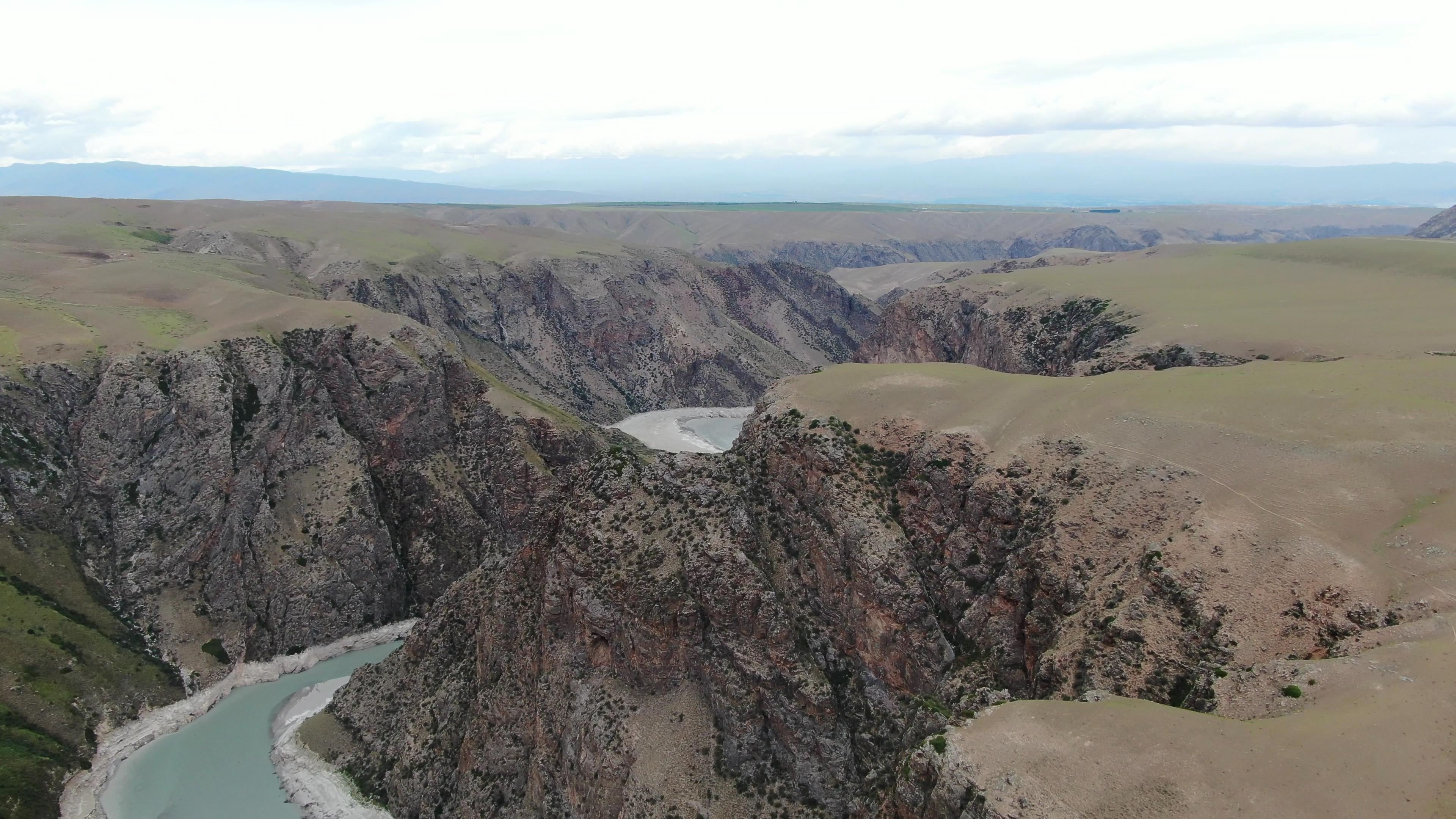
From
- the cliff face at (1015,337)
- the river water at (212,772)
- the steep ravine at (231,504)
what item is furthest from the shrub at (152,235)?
the cliff face at (1015,337)

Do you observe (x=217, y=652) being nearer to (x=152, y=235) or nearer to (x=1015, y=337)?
(x=1015, y=337)

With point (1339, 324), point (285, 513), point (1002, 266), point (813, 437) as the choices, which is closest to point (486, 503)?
point (285, 513)

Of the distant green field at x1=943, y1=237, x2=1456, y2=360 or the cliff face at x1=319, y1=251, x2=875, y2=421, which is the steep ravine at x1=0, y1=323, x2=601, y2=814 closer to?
the cliff face at x1=319, y1=251, x2=875, y2=421

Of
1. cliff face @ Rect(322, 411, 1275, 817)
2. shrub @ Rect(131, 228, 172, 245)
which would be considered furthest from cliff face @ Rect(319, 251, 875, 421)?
cliff face @ Rect(322, 411, 1275, 817)

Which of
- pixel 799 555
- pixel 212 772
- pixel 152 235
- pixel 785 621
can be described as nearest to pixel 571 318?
pixel 152 235

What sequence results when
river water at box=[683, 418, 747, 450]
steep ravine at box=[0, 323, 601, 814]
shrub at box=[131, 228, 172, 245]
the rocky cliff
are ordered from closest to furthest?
steep ravine at box=[0, 323, 601, 814], river water at box=[683, 418, 747, 450], the rocky cliff, shrub at box=[131, 228, 172, 245]
